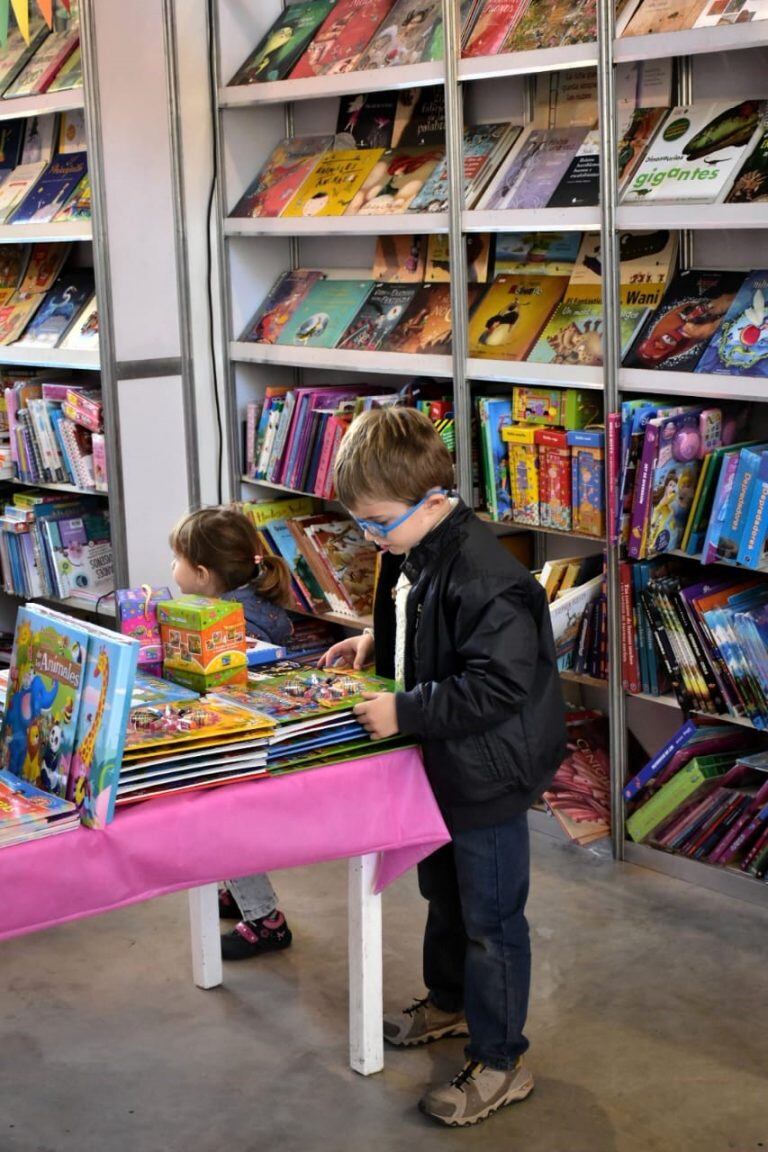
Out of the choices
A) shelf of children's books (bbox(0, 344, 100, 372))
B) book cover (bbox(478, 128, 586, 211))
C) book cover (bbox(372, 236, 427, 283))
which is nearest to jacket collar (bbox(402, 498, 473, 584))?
book cover (bbox(478, 128, 586, 211))

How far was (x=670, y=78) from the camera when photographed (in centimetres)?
372

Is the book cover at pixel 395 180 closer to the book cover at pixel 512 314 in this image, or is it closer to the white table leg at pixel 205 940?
the book cover at pixel 512 314

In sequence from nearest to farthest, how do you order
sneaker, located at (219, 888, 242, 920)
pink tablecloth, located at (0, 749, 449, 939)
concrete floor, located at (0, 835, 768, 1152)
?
pink tablecloth, located at (0, 749, 449, 939), concrete floor, located at (0, 835, 768, 1152), sneaker, located at (219, 888, 242, 920)

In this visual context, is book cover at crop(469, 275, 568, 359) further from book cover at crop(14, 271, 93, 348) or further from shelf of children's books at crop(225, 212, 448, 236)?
book cover at crop(14, 271, 93, 348)

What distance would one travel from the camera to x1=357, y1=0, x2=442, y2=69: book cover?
4.00 meters

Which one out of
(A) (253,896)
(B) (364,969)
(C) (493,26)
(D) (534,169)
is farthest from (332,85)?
(B) (364,969)

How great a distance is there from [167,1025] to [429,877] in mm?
698

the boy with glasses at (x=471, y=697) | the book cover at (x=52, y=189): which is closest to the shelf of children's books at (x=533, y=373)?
the boy with glasses at (x=471, y=697)

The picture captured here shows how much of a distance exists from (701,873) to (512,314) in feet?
5.13

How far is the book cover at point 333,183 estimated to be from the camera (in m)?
4.31

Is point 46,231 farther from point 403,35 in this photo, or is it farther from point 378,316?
point 403,35

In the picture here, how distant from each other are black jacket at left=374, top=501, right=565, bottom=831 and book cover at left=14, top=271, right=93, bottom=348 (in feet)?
8.56

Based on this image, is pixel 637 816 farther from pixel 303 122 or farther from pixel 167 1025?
pixel 303 122

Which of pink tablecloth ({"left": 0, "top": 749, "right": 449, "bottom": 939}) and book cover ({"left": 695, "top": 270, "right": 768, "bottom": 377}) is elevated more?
book cover ({"left": 695, "top": 270, "right": 768, "bottom": 377})
